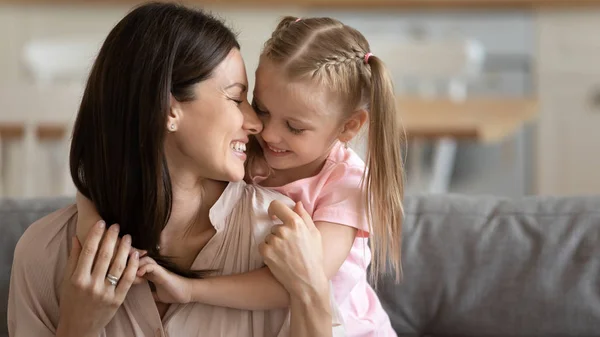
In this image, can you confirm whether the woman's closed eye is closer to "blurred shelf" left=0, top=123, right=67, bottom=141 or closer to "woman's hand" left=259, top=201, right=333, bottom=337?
"woman's hand" left=259, top=201, right=333, bottom=337

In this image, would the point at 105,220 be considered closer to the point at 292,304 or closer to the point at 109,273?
the point at 109,273

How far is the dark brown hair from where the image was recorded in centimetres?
125

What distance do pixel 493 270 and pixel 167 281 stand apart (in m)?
0.62

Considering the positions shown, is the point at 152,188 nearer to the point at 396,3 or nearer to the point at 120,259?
the point at 120,259

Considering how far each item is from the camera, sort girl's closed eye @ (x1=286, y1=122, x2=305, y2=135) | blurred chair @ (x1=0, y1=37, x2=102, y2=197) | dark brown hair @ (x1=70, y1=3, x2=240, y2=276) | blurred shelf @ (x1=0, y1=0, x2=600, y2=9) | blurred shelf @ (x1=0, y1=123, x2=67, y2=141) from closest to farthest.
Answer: dark brown hair @ (x1=70, y1=3, x2=240, y2=276), girl's closed eye @ (x1=286, y1=122, x2=305, y2=135), blurred chair @ (x1=0, y1=37, x2=102, y2=197), blurred shelf @ (x1=0, y1=123, x2=67, y2=141), blurred shelf @ (x1=0, y1=0, x2=600, y2=9)

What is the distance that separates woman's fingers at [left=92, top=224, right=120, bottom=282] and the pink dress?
271 mm

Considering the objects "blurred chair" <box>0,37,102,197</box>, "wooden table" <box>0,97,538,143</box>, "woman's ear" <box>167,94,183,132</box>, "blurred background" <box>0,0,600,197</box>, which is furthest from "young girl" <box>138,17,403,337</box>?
"blurred background" <box>0,0,600,197</box>

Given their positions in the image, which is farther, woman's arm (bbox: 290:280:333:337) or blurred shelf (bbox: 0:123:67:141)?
blurred shelf (bbox: 0:123:67:141)

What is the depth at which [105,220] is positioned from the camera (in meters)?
1.33

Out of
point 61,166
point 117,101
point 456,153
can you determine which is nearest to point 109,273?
point 117,101

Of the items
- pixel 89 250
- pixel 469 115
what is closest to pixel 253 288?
pixel 89 250

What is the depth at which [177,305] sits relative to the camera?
1.35 metres

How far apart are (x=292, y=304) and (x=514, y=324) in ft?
1.62

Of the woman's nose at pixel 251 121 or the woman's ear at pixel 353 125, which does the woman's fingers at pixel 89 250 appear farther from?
the woman's ear at pixel 353 125
